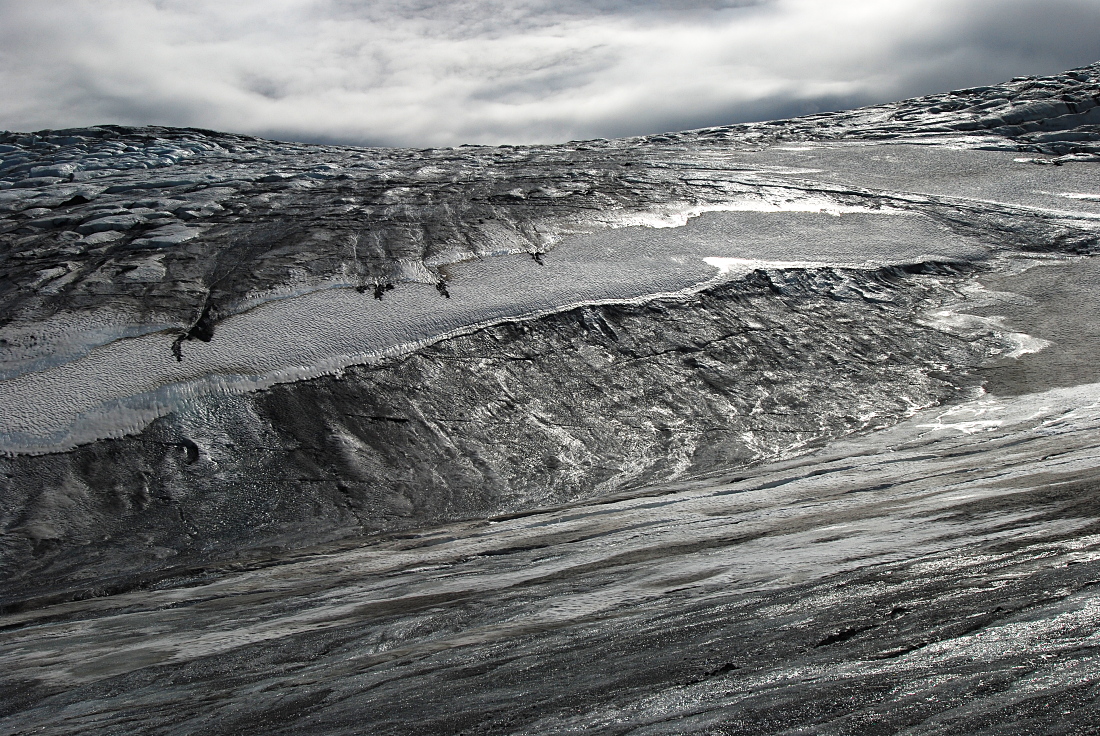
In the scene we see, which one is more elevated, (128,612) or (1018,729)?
(1018,729)

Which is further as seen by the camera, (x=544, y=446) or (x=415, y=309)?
(x=415, y=309)

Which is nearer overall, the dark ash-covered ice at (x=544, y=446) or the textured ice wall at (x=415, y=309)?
the dark ash-covered ice at (x=544, y=446)

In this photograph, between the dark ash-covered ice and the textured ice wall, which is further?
the textured ice wall

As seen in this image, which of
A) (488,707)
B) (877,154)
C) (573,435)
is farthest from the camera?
(877,154)

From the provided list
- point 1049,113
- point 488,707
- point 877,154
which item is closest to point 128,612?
point 488,707

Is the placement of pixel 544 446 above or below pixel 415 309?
below

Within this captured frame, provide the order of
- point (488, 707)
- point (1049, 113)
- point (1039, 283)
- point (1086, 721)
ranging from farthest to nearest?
point (1049, 113)
point (1039, 283)
point (488, 707)
point (1086, 721)

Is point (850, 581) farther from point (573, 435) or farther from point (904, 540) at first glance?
point (573, 435)

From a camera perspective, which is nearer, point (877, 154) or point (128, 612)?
point (128, 612)

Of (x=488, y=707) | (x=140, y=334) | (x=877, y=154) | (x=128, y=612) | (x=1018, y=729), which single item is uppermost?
(x=877, y=154)

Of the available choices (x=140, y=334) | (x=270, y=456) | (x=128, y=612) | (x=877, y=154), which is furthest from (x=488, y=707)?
(x=877, y=154)

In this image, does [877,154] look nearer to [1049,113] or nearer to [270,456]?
[1049,113]
